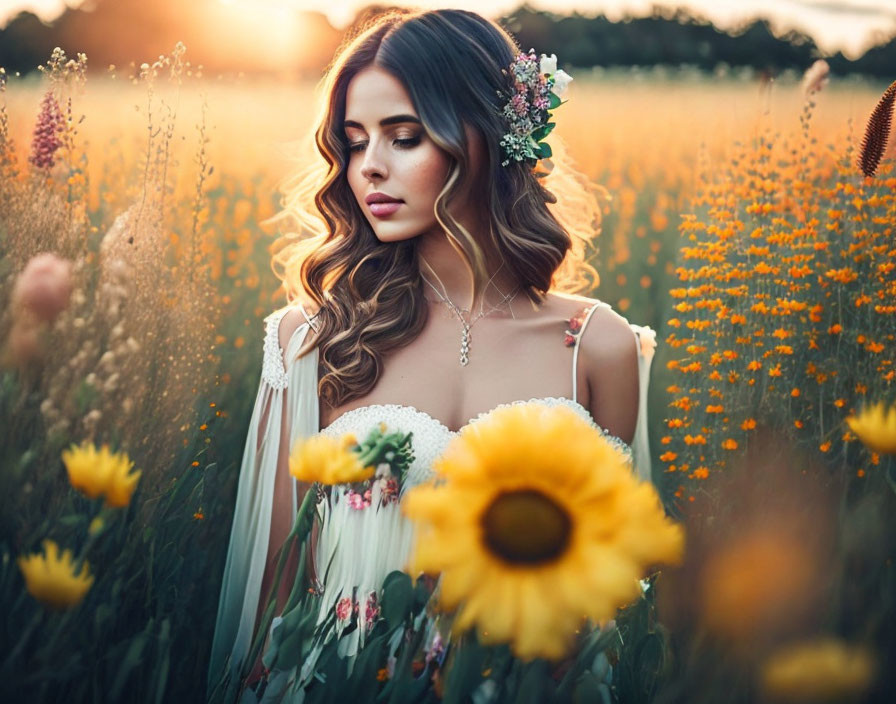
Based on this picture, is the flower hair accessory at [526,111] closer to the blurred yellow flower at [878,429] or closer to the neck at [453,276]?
the neck at [453,276]

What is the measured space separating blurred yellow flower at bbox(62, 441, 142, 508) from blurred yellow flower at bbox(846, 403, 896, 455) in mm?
437

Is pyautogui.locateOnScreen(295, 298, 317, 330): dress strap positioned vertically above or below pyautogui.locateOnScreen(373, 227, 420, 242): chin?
below

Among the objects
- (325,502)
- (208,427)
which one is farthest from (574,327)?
(208,427)

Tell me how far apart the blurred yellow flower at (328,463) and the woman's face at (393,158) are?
835mm

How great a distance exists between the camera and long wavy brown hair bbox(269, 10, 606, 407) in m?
1.52

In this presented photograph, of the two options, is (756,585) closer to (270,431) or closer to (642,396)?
(270,431)

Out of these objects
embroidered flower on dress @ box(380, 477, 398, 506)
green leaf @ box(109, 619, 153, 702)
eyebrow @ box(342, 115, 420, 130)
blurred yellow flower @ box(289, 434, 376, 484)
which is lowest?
green leaf @ box(109, 619, 153, 702)

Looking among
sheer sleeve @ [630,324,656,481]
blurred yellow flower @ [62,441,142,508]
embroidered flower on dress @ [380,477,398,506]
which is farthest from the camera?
sheer sleeve @ [630,324,656,481]

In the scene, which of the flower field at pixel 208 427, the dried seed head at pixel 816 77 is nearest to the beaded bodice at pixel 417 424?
the flower field at pixel 208 427

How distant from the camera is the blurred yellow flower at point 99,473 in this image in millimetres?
521

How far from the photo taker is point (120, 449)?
58 cm

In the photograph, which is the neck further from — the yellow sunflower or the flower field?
the yellow sunflower

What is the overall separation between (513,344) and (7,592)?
3.89 ft

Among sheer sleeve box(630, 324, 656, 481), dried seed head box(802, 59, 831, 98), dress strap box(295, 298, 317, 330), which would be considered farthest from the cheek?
dried seed head box(802, 59, 831, 98)
